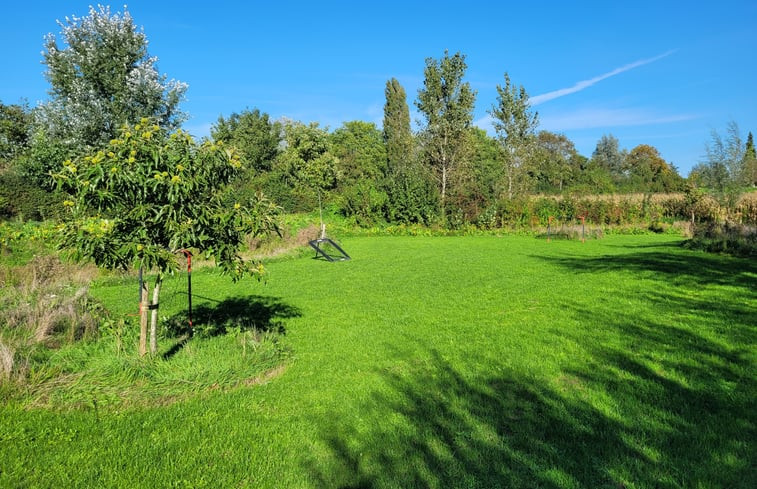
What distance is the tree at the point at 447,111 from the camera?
2844 centimetres

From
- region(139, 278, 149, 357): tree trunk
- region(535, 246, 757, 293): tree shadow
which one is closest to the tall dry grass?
region(139, 278, 149, 357): tree trunk

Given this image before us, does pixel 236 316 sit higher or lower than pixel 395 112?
lower

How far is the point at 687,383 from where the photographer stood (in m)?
4.14

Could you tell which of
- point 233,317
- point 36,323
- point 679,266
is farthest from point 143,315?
point 679,266

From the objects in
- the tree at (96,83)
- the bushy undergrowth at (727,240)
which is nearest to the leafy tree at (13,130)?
the tree at (96,83)

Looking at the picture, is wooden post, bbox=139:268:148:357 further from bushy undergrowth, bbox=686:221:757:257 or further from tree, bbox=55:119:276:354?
bushy undergrowth, bbox=686:221:757:257

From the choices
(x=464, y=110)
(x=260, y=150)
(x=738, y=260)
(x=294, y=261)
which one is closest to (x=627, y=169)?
(x=464, y=110)

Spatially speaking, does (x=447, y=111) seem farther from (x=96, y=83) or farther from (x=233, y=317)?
(x=233, y=317)

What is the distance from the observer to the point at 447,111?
28672mm

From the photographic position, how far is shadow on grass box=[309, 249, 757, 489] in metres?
2.91

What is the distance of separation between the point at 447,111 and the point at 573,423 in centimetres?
2730

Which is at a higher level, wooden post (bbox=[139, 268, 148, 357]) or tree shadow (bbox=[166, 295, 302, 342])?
wooden post (bbox=[139, 268, 148, 357])

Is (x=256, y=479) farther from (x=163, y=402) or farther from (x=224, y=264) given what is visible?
(x=224, y=264)

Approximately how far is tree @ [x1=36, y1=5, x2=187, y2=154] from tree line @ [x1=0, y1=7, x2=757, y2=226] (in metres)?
0.05
